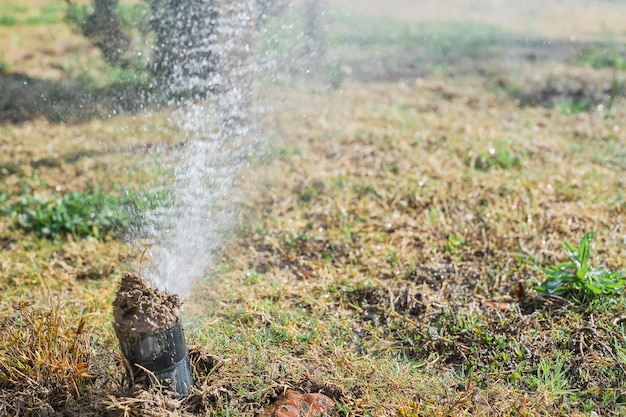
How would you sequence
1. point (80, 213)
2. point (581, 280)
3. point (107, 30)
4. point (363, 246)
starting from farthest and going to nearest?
point (107, 30), point (80, 213), point (363, 246), point (581, 280)

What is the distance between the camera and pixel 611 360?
2.51 m

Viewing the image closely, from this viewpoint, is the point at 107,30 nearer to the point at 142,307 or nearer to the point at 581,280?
the point at 142,307

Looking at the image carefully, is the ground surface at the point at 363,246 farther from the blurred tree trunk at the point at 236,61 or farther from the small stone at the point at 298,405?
the blurred tree trunk at the point at 236,61

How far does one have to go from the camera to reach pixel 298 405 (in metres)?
2.22

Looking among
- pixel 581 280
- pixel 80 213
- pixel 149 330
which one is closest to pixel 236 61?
pixel 80 213

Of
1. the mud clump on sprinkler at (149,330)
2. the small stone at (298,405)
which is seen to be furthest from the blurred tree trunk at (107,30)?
the small stone at (298,405)

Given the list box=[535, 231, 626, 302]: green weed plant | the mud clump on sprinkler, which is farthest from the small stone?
box=[535, 231, 626, 302]: green weed plant

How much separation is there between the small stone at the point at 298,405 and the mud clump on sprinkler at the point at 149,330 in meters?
0.37

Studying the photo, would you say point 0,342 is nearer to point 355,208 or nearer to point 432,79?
point 355,208

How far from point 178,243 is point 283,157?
1740 mm

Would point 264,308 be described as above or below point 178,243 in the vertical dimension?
below

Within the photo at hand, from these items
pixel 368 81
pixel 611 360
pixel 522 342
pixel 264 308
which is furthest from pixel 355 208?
pixel 368 81

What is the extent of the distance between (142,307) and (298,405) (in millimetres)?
673

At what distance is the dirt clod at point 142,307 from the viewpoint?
1.98 m
